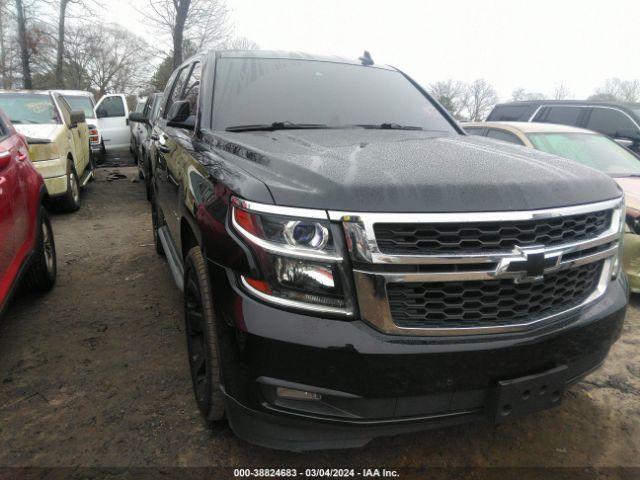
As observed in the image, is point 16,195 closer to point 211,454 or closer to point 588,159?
point 211,454

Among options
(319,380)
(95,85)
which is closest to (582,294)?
(319,380)

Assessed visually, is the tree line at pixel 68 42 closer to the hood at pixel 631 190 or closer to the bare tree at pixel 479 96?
the hood at pixel 631 190

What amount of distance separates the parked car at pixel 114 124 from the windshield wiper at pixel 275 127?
11.8 meters

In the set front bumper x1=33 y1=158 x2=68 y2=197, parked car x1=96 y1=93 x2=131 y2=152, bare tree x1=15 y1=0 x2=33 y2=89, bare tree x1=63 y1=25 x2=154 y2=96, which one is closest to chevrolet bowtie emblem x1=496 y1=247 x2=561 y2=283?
front bumper x1=33 y1=158 x2=68 y2=197

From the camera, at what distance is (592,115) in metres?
7.39

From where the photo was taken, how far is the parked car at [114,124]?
13.0 meters

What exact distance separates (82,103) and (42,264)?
1018 centimetres

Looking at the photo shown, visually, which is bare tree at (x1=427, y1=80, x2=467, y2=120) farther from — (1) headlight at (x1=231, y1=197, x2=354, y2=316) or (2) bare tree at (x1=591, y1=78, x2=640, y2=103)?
(1) headlight at (x1=231, y1=197, x2=354, y2=316)

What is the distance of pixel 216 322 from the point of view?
1784 mm

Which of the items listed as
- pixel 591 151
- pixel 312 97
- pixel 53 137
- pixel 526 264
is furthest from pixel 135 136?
pixel 526 264

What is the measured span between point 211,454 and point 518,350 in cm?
137

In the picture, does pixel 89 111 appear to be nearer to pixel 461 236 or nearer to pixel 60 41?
pixel 461 236

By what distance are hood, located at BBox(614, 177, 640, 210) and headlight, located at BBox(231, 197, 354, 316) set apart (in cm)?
314

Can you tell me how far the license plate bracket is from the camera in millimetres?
1657
